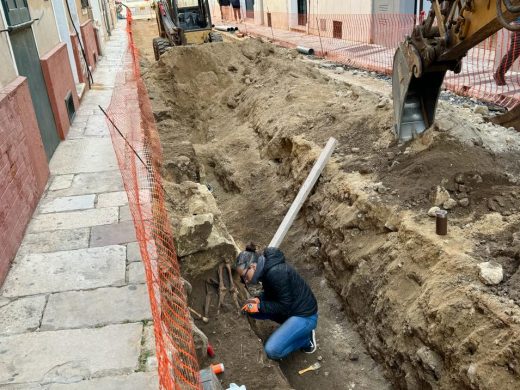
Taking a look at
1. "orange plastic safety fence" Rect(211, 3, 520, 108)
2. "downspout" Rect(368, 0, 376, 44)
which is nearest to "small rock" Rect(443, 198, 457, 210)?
"orange plastic safety fence" Rect(211, 3, 520, 108)

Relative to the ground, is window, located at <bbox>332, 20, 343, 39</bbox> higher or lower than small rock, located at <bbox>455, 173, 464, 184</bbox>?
higher

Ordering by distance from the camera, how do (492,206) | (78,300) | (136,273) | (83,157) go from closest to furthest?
(78,300), (136,273), (492,206), (83,157)

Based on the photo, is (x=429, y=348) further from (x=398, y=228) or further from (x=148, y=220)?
(x=148, y=220)

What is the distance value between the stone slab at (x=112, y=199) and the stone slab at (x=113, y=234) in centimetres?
63

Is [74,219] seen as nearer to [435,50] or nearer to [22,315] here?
[22,315]

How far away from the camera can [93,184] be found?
7.12 m

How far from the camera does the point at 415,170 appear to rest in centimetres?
597

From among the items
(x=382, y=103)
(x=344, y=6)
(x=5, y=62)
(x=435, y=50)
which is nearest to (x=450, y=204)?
(x=435, y=50)

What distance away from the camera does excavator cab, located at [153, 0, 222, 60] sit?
604 inches

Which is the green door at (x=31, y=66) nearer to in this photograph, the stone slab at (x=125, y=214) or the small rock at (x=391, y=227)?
the stone slab at (x=125, y=214)

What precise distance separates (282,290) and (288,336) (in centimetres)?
55

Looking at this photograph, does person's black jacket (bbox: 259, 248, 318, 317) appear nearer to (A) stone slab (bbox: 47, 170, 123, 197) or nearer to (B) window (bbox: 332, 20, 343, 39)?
(A) stone slab (bbox: 47, 170, 123, 197)

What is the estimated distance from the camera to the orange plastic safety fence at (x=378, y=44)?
9.92 meters

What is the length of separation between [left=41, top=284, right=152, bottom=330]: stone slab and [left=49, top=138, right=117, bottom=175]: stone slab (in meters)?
3.43
